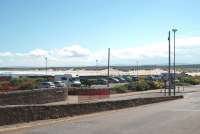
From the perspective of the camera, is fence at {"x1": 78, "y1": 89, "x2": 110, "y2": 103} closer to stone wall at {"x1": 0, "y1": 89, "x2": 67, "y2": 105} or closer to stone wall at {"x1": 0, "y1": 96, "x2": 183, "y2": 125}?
stone wall at {"x1": 0, "y1": 89, "x2": 67, "y2": 105}

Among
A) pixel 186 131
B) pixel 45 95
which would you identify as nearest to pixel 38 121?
pixel 186 131

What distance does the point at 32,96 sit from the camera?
124 ft

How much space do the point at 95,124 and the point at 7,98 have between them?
14.5m

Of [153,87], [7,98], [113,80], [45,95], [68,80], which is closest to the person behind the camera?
[7,98]

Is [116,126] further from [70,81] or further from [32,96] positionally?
[70,81]

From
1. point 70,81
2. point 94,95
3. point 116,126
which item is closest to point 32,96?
point 94,95

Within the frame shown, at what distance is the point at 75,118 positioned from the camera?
23250 mm

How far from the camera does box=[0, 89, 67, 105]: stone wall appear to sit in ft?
111

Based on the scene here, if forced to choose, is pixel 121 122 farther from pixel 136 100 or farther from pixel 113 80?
pixel 113 80

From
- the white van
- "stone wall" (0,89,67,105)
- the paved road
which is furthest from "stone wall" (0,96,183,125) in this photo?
the white van

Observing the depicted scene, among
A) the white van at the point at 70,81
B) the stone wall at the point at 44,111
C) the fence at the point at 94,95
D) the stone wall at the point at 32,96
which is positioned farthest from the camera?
the white van at the point at 70,81

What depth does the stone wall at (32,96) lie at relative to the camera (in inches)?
1332

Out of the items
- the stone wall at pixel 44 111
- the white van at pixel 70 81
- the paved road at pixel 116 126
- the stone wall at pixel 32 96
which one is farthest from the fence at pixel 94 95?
the white van at pixel 70 81

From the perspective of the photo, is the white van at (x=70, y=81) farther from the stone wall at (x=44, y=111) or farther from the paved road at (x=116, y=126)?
the paved road at (x=116, y=126)
